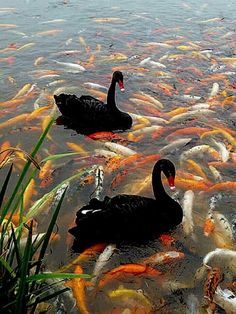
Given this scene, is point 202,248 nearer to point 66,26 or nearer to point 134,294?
point 134,294

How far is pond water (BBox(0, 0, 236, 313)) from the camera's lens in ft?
17.1

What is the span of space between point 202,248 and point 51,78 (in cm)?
664

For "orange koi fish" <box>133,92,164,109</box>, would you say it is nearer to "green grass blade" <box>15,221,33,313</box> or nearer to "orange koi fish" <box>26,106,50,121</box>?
"orange koi fish" <box>26,106,50,121</box>

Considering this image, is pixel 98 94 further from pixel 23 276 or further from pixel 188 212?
pixel 23 276

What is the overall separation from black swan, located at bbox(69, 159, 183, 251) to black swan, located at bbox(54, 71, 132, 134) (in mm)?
2769

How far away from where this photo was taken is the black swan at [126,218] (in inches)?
202

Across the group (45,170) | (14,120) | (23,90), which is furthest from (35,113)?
(45,170)

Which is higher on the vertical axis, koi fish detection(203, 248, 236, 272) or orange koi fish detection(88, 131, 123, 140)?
orange koi fish detection(88, 131, 123, 140)

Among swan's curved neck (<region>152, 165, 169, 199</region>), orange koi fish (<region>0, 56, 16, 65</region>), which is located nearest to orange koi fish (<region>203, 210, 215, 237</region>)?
swan's curved neck (<region>152, 165, 169, 199</region>)

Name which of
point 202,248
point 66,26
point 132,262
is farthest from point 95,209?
point 66,26

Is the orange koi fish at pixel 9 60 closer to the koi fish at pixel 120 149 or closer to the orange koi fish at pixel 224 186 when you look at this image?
the koi fish at pixel 120 149

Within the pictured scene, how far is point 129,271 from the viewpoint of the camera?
199 inches

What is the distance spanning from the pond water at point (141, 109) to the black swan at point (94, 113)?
25 centimetres

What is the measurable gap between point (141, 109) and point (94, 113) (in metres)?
1.59
